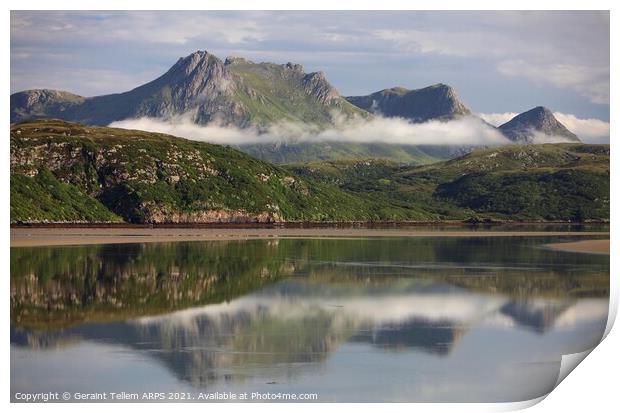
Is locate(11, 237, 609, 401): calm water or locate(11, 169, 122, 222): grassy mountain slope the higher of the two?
locate(11, 169, 122, 222): grassy mountain slope

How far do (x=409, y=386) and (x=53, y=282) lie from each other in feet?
106

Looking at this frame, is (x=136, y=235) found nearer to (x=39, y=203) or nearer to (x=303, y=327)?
(x=39, y=203)

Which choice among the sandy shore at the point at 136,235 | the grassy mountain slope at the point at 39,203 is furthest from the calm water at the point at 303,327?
the grassy mountain slope at the point at 39,203

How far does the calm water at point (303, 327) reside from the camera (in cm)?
3231

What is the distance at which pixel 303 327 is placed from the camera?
42250 mm

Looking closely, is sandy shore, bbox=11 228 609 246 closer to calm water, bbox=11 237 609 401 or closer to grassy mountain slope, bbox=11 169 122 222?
grassy mountain slope, bbox=11 169 122 222

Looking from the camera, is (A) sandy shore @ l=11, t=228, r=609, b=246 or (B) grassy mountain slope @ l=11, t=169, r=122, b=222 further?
(B) grassy mountain slope @ l=11, t=169, r=122, b=222

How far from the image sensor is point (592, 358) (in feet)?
116

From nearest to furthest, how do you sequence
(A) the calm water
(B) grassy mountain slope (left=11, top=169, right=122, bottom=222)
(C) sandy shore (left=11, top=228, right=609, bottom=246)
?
(A) the calm water < (C) sandy shore (left=11, top=228, right=609, bottom=246) < (B) grassy mountain slope (left=11, top=169, right=122, bottom=222)

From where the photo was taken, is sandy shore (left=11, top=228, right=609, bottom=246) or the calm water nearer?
the calm water

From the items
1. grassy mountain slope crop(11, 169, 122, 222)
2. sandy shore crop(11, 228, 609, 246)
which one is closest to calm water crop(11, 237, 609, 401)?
sandy shore crop(11, 228, 609, 246)

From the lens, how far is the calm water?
32.3 metres

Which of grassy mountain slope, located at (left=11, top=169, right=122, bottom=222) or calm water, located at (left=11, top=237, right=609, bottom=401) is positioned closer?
calm water, located at (left=11, top=237, right=609, bottom=401)

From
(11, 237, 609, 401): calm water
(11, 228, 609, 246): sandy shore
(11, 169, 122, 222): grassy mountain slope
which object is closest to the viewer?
(11, 237, 609, 401): calm water
